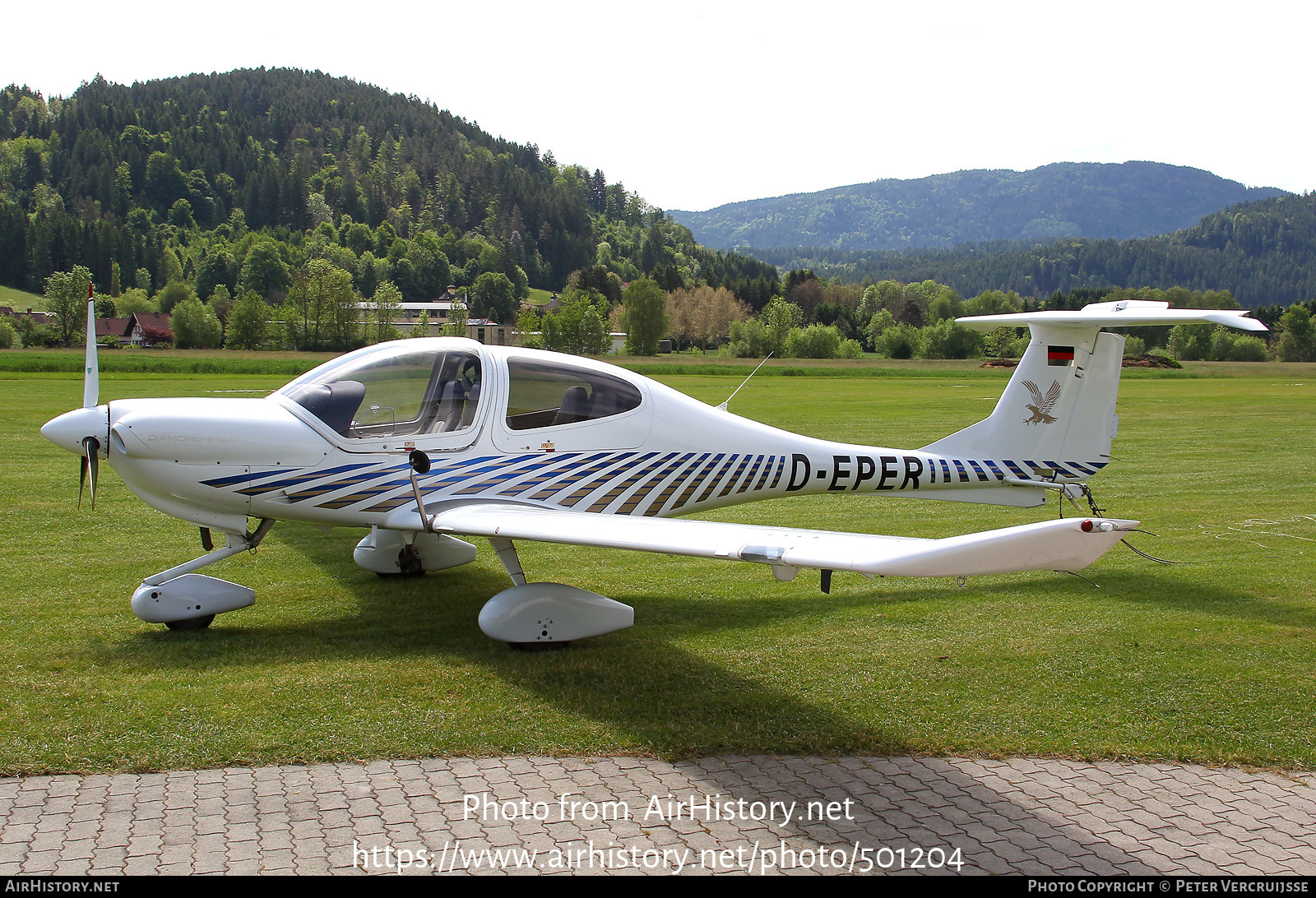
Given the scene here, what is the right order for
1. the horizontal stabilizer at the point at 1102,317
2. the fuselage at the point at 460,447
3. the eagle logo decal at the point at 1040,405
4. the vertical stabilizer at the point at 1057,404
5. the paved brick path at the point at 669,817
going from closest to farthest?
the paved brick path at the point at 669,817, the fuselage at the point at 460,447, the horizontal stabilizer at the point at 1102,317, the vertical stabilizer at the point at 1057,404, the eagle logo decal at the point at 1040,405

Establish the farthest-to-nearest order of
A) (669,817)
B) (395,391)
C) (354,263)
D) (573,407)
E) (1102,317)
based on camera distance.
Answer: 1. (354,263)
2. (1102,317)
3. (573,407)
4. (395,391)
5. (669,817)

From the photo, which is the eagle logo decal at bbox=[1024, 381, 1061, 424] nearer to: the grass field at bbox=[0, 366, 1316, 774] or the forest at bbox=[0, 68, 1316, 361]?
the grass field at bbox=[0, 366, 1316, 774]

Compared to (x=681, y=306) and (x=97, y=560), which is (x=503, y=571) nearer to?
(x=97, y=560)

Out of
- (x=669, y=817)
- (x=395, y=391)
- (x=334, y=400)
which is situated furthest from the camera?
(x=395, y=391)

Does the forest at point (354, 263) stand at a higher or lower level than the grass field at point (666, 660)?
higher

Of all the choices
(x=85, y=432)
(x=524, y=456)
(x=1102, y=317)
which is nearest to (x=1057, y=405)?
(x=1102, y=317)

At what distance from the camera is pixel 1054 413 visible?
8555 mm

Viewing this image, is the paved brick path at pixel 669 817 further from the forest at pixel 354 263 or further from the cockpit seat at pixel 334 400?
the forest at pixel 354 263

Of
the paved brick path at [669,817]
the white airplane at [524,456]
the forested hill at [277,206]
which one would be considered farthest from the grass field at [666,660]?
the forested hill at [277,206]

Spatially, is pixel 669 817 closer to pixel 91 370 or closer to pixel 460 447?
pixel 460 447

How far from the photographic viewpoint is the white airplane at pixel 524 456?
6.60 metres

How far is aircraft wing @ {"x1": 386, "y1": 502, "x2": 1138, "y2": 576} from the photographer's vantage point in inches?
152

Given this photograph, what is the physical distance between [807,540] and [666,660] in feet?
6.49

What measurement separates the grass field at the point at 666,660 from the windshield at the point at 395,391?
5.30 ft
